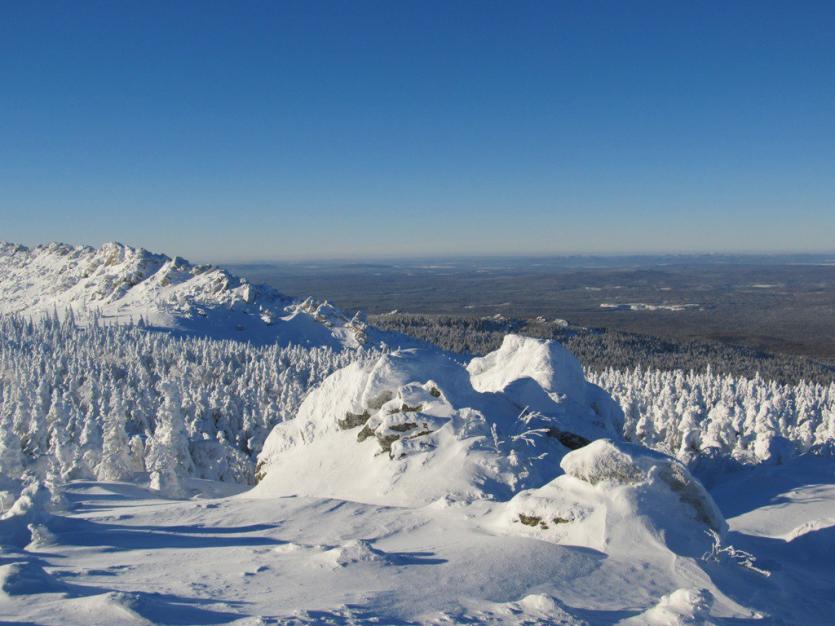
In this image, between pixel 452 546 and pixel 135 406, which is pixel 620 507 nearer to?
pixel 452 546

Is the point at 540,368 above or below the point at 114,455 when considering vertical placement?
above

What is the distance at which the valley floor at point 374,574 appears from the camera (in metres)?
10.5

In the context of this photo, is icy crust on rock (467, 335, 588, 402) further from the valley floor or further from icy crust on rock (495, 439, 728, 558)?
the valley floor

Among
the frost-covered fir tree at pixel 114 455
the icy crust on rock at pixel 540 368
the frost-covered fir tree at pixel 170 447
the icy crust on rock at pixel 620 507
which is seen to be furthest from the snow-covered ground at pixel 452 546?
the frost-covered fir tree at pixel 114 455

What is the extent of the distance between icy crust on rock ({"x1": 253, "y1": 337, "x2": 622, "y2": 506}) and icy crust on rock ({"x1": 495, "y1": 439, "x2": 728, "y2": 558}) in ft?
12.8

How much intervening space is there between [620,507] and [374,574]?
6492mm

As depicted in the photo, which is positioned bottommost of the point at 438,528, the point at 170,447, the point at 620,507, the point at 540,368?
the point at 170,447

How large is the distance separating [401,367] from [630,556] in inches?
736

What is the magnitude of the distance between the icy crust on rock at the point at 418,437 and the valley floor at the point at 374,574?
4.06 m

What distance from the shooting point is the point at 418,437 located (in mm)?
24578

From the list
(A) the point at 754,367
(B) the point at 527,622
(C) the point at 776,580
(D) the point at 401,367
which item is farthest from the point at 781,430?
(A) the point at 754,367

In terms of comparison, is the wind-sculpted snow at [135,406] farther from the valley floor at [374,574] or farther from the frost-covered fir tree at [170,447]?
the valley floor at [374,574]

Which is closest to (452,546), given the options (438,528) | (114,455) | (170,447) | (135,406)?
(438,528)

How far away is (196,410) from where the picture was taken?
67.4m
